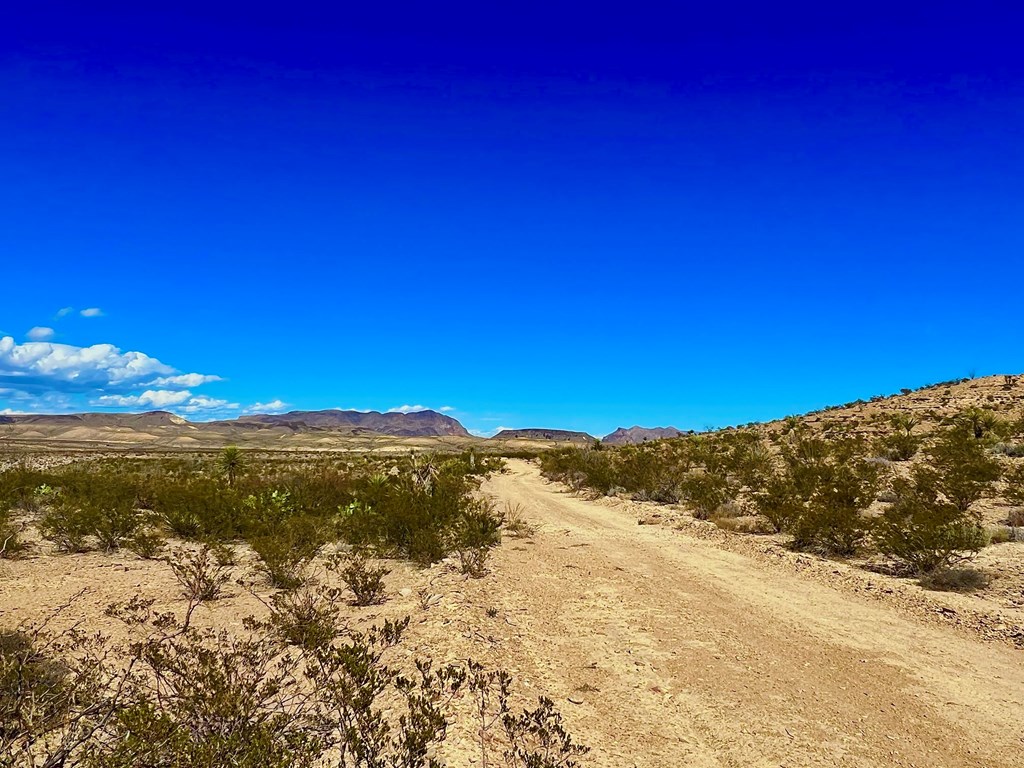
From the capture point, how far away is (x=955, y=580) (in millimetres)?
9781

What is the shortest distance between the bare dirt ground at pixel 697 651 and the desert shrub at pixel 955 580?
4.14ft

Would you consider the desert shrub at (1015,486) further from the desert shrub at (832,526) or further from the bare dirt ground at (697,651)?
the bare dirt ground at (697,651)

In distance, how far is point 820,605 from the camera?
9.27m

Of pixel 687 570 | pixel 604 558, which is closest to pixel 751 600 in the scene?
pixel 687 570

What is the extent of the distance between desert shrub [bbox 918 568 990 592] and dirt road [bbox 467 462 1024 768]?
1437 mm

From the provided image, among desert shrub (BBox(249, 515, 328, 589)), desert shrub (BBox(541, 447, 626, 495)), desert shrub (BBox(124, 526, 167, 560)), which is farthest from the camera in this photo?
desert shrub (BBox(541, 447, 626, 495))

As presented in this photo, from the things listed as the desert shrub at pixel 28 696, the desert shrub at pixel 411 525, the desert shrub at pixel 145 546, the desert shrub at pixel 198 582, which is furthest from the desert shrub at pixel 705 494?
the desert shrub at pixel 28 696

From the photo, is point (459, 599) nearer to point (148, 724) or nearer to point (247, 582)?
point (247, 582)

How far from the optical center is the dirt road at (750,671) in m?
5.18

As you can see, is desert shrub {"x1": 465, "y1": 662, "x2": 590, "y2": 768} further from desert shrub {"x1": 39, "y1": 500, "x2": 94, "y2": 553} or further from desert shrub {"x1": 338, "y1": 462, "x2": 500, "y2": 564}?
desert shrub {"x1": 39, "y1": 500, "x2": 94, "y2": 553}

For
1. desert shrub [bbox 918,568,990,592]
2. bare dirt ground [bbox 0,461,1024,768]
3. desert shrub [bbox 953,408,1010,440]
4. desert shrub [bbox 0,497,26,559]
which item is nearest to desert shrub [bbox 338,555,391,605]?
bare dirt ground [bbox 0,461,1024,768]

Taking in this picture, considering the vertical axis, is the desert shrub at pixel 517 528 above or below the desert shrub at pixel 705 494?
below

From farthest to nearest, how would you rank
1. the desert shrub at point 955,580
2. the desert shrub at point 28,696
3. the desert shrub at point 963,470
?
the desert shrub at point 963,470 → the desert shrub at point 955,580 → the desert shrub at point 28,696

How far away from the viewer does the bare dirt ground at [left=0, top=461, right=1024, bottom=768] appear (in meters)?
5.23
